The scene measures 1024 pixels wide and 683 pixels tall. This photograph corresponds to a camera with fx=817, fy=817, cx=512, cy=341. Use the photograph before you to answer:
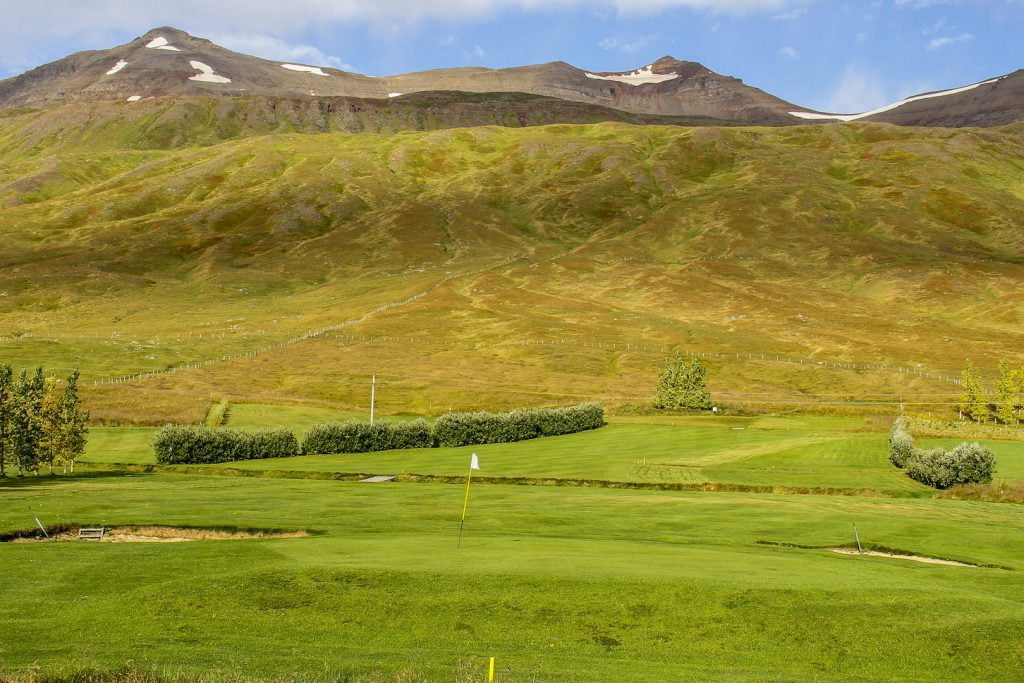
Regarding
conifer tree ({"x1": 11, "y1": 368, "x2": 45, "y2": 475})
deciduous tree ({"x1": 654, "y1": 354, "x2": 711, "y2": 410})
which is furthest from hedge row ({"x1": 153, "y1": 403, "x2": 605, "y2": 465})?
deciduous tree ({"x1": 654, "y1": 354, "x2": 711, "y2": 410})

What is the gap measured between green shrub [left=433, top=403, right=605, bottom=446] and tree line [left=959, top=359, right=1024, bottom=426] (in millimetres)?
52883

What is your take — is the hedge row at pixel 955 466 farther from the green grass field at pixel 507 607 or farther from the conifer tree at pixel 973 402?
the conifer tree at pixel 973 402

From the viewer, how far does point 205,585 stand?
2373 centimetres

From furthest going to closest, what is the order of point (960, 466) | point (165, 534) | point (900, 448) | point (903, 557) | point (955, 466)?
point (900, 448), point (955, 466), point (960, 466), point (165, 534), point (903, 557)

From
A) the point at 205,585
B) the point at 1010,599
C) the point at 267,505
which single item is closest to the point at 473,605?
the point at 205,585

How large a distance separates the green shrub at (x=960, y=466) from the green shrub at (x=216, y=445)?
176 ft

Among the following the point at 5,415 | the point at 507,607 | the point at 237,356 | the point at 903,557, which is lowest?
the point at 237,356

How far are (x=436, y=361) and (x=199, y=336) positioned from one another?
2130 inches

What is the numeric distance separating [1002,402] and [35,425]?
366ft

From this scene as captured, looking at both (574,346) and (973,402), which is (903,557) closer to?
(973,402)

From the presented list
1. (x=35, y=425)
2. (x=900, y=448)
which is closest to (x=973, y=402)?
(x=900, y=448)

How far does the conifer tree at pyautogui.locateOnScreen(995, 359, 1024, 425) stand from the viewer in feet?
352

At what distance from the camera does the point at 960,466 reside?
52531 mm

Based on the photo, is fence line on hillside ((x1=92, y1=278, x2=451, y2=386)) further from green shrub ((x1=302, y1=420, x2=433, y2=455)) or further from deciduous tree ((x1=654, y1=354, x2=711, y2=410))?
deciduous tree ((x1=654, y1=354, x2=711, y2=410))
